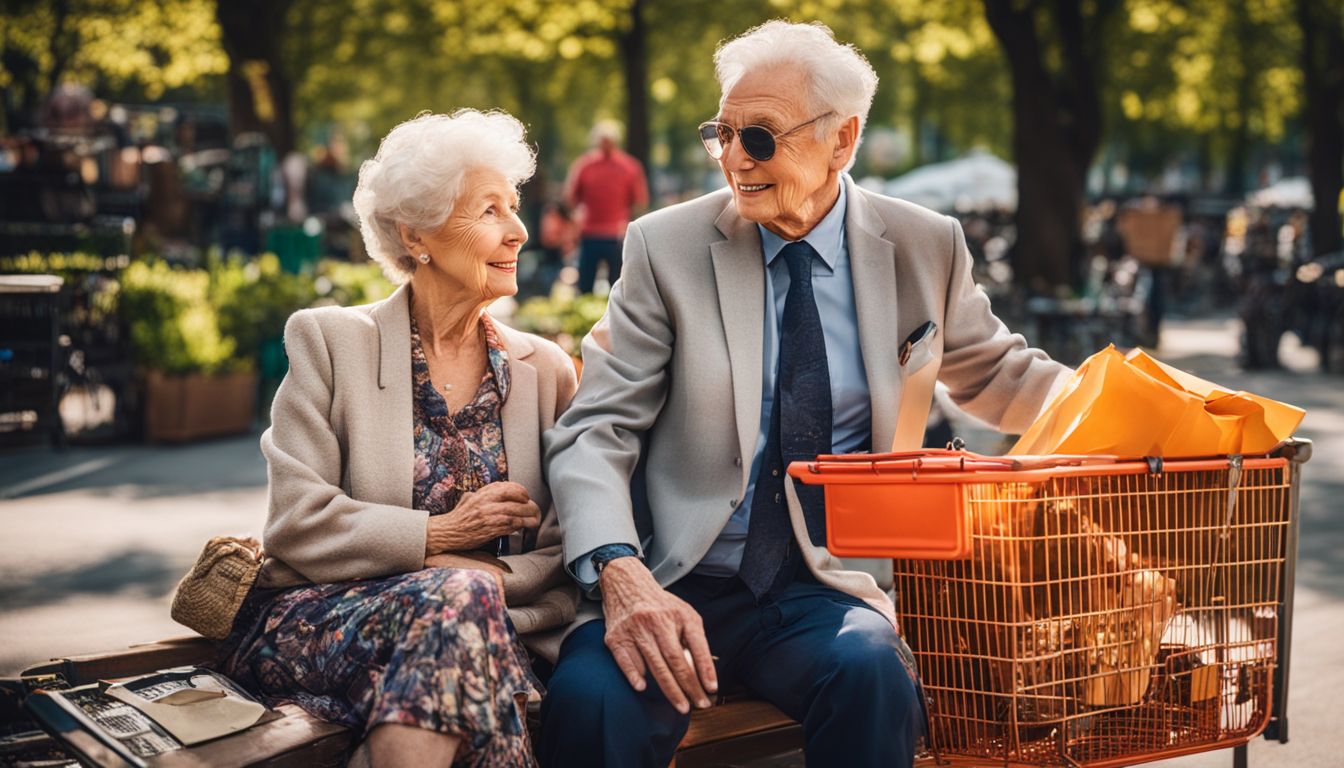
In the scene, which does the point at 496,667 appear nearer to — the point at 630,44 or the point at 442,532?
the point at 442,532

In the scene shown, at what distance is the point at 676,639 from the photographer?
3.01m

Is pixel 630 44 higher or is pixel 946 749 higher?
pixel 630 44

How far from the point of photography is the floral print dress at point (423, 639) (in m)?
2.87

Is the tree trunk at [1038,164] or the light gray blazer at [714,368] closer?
the light gray blazer at [714,368]

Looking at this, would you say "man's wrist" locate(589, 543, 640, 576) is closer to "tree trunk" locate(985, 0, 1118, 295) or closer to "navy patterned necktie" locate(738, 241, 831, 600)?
"navy patterned necktie" locate(738, 241, 831, 600)

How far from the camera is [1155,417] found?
2980 millimetres

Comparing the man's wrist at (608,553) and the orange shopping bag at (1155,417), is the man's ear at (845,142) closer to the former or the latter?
the orange shopping bag at (1155,417)

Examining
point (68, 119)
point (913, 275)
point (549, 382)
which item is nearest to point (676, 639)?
point (549, 382)

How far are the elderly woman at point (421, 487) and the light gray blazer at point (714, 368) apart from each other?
0.51 feet

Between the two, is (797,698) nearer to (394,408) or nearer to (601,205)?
(394,408)

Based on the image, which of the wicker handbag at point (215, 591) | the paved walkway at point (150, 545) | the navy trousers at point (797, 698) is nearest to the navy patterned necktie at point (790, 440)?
the navy trousers at point (797, 698)

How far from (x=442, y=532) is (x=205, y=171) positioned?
Result: 49.8 feet

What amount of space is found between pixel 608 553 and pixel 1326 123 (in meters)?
24.5

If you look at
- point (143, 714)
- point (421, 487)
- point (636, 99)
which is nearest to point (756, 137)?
point (421, 487)
